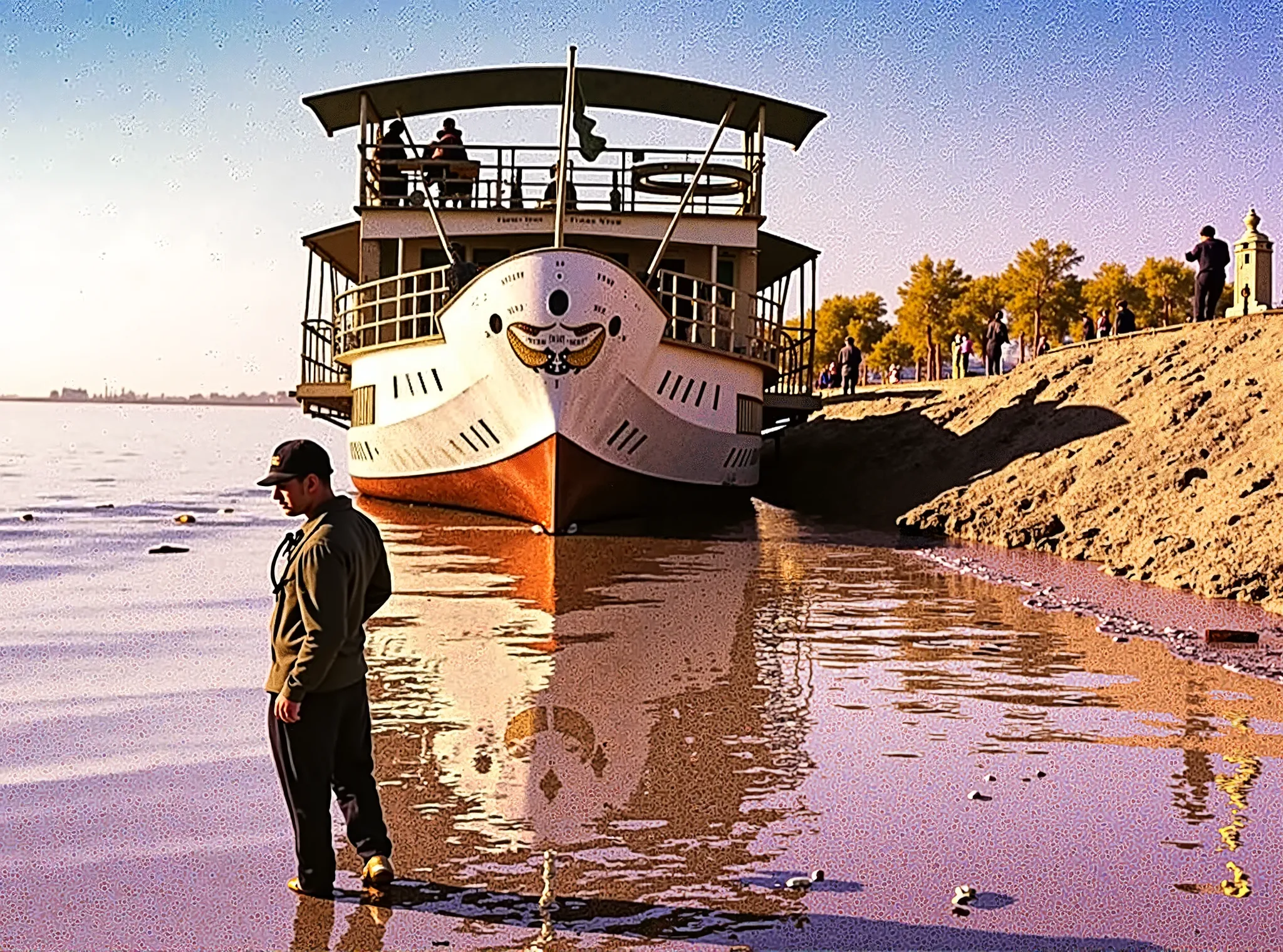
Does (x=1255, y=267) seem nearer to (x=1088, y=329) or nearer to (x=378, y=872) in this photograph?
(x=1088, y=329)

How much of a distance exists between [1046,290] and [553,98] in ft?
157

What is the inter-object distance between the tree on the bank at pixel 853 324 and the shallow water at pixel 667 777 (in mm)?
74492

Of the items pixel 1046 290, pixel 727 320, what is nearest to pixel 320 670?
pixel 727 320

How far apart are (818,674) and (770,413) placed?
19.9 metres

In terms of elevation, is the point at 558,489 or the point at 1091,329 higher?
the point at 1091,329

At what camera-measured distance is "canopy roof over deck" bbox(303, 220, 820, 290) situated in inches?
1051

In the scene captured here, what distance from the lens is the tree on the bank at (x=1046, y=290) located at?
68.9 meters

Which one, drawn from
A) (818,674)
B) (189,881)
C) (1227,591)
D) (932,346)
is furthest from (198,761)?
(932,346)

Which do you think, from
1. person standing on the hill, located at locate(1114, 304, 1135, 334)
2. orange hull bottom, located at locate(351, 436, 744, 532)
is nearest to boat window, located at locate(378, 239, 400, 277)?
Answer: orange hull bottom, located at locate(351, 436, 744, 532)

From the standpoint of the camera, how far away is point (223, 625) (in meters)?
11.1

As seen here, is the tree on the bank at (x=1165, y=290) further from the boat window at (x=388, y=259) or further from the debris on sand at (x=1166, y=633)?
the debris on sand at (x=1166, y=633)

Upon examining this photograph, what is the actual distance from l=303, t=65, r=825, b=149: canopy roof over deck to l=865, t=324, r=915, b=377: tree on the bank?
179 ft

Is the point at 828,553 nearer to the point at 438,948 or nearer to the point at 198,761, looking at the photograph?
the point at 198,761

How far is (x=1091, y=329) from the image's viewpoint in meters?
44.9
